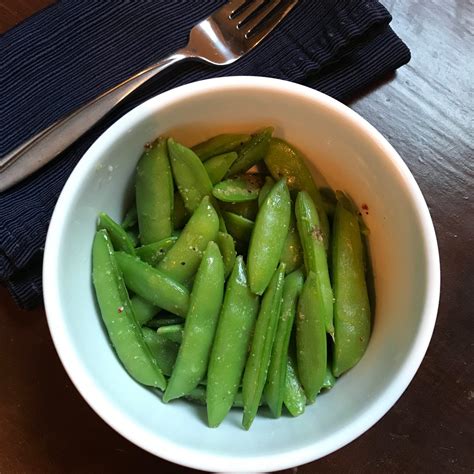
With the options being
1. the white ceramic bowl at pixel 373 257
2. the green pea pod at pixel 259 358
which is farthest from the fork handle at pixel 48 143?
the green pea pod at pixel 259 358

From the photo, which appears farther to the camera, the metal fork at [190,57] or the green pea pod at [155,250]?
the metal fork at [190,57]

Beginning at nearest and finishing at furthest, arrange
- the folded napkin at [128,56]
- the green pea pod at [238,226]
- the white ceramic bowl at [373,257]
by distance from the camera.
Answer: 1. the white ceramic bowl at [373,257]
2. the green pea pod at [238,226]
3. the folded napkin at [128,56]

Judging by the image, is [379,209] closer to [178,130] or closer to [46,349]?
[178,130]

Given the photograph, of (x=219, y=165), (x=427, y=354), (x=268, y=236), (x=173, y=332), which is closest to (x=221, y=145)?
(x=219, y=165)

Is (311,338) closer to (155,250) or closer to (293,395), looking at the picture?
(293,395)

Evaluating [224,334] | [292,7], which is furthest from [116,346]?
[292,7]

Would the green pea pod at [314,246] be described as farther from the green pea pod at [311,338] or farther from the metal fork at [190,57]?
the metal fork at [190,57]

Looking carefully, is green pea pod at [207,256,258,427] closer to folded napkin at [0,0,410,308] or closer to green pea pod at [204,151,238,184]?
green pea pod at [204,151,238,184]

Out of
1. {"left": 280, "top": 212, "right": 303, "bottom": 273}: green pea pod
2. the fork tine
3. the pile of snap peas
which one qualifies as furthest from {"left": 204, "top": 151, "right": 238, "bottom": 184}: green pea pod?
the fork tine
